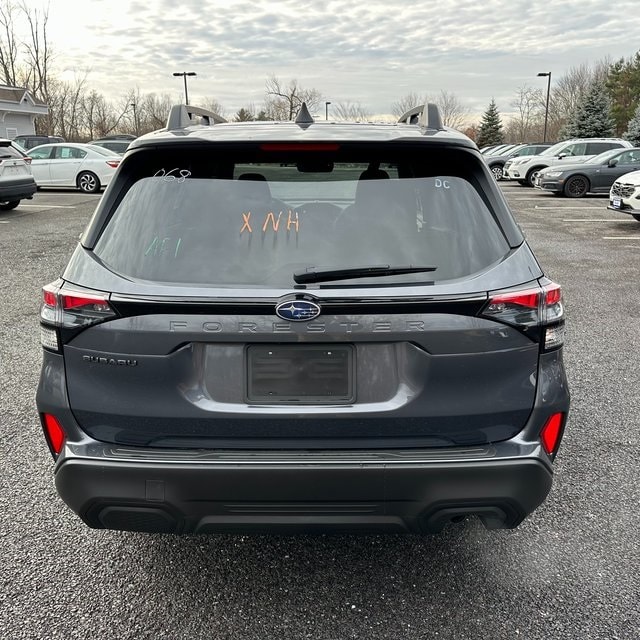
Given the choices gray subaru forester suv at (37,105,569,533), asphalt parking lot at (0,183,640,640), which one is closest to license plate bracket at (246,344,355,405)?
gray subaru forester suv at (37,105,569,533)

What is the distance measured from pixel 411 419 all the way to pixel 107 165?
63.7 ft

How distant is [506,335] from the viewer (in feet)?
6.68

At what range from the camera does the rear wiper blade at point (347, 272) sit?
6.56ft

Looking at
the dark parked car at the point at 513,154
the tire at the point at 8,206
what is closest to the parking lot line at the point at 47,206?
the tire at the point at 8,206

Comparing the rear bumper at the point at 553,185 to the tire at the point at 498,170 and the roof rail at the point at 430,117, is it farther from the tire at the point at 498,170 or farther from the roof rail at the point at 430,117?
the roof rail at the point at 430,117

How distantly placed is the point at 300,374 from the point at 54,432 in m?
0.93

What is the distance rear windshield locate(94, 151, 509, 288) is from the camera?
2053mm

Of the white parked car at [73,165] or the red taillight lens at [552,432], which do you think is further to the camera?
the white parked car at [73,165]

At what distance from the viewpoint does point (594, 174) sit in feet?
63.8

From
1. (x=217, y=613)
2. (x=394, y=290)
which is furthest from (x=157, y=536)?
(x=394, y=290)

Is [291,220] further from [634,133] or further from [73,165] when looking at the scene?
[634,133]

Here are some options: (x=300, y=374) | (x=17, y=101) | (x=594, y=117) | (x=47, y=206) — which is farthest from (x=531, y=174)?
(x=17, y=101)

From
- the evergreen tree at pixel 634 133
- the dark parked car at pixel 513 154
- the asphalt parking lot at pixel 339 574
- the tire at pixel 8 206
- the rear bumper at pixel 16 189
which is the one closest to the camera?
the asphalt parking lot at pixel 339 574

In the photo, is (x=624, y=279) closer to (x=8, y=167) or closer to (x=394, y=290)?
(x=394, y=290)
